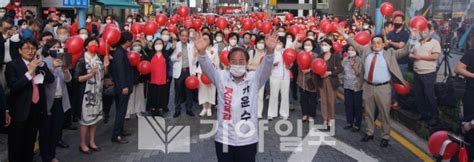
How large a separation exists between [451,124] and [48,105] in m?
5.63

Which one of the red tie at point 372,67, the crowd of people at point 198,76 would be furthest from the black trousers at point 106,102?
the red tie at point 372,67

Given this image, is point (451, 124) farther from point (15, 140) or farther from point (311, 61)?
point (15, 140)

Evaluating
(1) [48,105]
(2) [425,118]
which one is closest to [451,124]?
(2) [425,118]

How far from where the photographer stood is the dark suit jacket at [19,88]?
223 inches

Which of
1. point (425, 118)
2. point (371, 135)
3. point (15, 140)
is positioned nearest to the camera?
point (15, 140)

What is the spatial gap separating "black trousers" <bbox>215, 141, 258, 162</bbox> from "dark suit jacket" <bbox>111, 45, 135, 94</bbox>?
323 centimetres

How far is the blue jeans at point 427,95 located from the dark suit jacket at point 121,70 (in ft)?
14.9

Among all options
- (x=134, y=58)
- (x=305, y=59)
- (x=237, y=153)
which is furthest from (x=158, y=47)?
(x=237, y=153)

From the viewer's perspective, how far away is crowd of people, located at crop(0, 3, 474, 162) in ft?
15.8

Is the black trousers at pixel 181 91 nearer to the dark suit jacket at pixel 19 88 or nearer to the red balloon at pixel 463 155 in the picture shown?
the dark suit jacket at pixel 19 88

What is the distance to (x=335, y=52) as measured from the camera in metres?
9.15

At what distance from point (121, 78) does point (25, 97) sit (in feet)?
6.20

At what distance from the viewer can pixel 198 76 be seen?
9.99 m

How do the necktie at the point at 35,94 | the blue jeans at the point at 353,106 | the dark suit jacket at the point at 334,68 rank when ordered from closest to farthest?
the necktie at the point at 35,94
the blue jeans at the point at 353,106
the dark suit jacket at the point at 334,68
